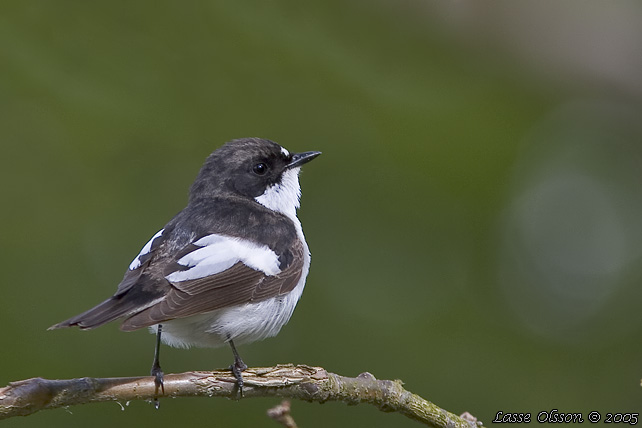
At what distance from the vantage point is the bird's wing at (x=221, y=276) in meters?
2.88

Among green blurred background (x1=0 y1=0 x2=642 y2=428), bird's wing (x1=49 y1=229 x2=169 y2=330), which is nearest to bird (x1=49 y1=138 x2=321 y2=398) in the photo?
bird's wing (x1=49 y1=229 x2=169 y2=330)

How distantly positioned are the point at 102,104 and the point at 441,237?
7.22 feet

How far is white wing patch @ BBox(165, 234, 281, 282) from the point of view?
3.08m

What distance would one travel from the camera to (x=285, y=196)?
3932 millimetres

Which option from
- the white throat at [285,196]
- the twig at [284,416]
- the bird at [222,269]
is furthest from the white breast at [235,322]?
the twig at [284,416]

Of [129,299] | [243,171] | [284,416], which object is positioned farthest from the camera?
[243,171]

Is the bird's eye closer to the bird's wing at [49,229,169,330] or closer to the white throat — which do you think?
the white throat

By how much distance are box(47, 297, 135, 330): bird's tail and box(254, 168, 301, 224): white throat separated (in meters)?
1.16

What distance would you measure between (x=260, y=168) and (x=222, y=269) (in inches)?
33.9

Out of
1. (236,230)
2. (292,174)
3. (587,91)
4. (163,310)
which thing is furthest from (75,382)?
(587,91)

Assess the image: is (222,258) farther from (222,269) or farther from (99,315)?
(99,315)

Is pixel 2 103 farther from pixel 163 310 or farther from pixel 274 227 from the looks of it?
pixel 163 310

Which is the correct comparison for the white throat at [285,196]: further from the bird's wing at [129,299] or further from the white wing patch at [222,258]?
the bird's wing at [129,299]

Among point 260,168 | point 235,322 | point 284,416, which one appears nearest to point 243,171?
point 260,168
